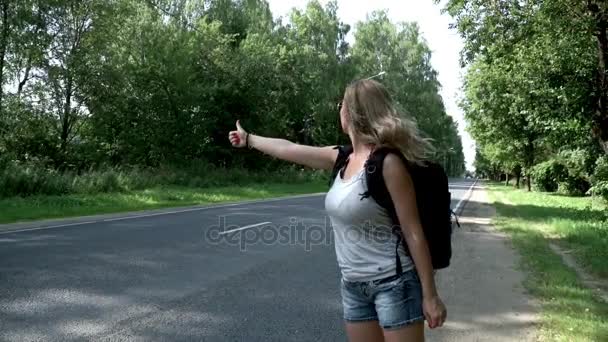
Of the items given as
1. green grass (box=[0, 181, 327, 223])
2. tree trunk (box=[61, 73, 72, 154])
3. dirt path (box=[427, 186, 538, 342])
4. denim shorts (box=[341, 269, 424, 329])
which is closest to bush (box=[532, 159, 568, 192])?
green grass (box=[0, 181, 327, 223])

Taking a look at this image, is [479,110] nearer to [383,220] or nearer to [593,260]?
[593,260]

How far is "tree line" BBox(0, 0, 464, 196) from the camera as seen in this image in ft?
99.7

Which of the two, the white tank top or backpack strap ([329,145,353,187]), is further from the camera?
backpack strap ([329,145,353,187])

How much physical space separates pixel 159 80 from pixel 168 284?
1247 inches

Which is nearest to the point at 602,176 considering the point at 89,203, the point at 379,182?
the point at 379,182

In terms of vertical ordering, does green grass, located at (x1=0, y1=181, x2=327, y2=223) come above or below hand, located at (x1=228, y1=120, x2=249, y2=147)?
below

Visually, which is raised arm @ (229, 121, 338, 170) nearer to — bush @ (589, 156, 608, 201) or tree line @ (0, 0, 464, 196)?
bush @ (589, 156, 608, 201)

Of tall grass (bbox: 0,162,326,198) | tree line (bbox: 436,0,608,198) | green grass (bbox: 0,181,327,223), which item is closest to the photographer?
tree line (bbox: 436,0,608,198)

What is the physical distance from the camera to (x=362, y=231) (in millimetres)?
2270

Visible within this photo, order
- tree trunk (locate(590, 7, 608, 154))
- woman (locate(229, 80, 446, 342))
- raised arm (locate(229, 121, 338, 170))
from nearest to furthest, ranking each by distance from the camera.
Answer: woman (locate(229, 80, 446, 342)) → raised arm (locate(229, 121, 338, 170)) → tree trunk (locate(590, 7, 608, 154))

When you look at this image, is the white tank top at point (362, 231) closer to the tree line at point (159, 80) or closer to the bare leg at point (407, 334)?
the bare leg at point (407, 334)

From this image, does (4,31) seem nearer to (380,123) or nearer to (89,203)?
(89,203)

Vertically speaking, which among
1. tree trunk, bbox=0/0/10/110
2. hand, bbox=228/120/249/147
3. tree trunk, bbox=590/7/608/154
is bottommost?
hand, bbox=228/120/249/147

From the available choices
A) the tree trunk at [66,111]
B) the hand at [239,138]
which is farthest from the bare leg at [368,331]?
the tree trunk at [66,111]
